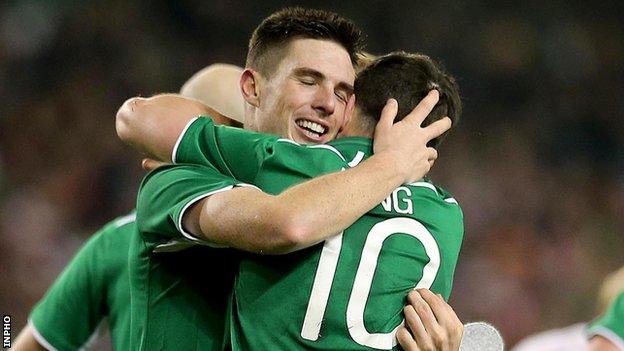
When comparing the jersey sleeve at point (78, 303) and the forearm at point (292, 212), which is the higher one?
the forearm at point (292, 212)

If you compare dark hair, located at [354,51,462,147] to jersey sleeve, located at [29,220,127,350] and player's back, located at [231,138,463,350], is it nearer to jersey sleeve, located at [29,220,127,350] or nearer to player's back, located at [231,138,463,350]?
player's back, located at [231,138,463,350]

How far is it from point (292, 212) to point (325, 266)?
7.8 inches

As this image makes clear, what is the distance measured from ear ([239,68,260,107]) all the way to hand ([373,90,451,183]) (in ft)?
1.52

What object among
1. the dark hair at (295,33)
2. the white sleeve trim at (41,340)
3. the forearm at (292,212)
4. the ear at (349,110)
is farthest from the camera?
the white sleeve trim at (41,340)

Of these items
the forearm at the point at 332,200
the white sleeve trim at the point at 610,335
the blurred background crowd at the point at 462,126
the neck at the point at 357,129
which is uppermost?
the neck at the point at 357,129

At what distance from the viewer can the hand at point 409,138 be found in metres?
2.24

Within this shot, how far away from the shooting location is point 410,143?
2291 mm

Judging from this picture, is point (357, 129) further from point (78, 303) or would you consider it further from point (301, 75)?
point (78, 303)

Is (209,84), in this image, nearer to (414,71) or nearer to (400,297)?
(414,71)

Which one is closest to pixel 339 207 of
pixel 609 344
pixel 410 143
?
pixel 410 143

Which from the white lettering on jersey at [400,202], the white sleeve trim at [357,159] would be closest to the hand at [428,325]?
the white lettering on jersey at [400,202]

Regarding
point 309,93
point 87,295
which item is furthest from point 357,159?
point 87,295

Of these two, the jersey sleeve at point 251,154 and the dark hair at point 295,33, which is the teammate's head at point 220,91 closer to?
the dark hair at point 295,33

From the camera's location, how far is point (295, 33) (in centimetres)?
265
